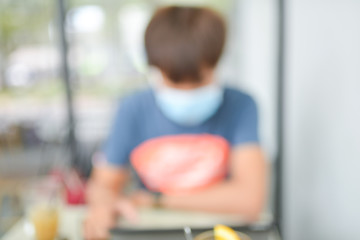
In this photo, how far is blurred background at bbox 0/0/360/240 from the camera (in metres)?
1.30

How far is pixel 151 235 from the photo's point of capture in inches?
31.7

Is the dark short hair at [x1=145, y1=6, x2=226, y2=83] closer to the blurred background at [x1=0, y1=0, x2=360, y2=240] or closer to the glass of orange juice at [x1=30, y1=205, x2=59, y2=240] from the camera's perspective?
the blurred background at [x1=0, y1=0, x2=360, y2=240]


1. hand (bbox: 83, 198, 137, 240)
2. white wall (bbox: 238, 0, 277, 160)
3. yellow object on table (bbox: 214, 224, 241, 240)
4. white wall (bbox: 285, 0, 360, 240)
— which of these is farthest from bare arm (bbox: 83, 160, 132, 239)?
white wall (bbox: 238, 0, 277, 160)

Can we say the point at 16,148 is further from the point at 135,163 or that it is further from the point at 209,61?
the point at 209,61

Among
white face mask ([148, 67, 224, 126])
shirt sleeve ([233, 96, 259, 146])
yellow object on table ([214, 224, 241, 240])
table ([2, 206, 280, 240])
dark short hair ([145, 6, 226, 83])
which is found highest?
dark short hair ([145, 6, 226, 83])

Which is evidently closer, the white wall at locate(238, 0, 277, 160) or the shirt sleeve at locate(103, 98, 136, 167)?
the shirt sleeve at locate(103, 98, 136, 167)

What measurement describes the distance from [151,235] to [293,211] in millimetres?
1178

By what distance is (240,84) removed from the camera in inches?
149

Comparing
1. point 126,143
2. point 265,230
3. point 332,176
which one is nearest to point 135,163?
point 126,143

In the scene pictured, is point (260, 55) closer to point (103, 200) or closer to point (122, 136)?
point (122, 136)

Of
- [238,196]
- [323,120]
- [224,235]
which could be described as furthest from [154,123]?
[323,120]

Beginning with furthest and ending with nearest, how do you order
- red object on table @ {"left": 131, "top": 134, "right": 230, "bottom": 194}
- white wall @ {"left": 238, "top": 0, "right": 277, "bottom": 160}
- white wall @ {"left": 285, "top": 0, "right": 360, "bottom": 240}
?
white wall @ {"left": 238, "top": 0, "right": 277, "bottom": 160}, white wall @ {"left": 285, "top": 0, "right": 360, "bottom": 240}, red object on table @ {"left": 131, "top": 134, "right": 230, "bottom": 194}

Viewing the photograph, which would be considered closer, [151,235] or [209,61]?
[151,235]

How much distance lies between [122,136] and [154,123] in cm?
12
